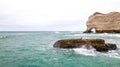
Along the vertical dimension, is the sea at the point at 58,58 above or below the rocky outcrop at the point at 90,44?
below

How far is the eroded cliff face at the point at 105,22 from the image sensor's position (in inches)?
4021

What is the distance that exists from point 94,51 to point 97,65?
7.24 meters

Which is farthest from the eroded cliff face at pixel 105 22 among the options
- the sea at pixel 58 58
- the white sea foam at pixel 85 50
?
the white sea foam at pixel 85 50

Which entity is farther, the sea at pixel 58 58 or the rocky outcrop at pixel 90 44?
the rocky outcrop at pixel 90 44

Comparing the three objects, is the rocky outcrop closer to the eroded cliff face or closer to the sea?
the sea

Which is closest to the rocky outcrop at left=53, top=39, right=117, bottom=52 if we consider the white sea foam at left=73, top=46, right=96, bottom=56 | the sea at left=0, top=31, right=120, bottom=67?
the white sea foam at left=73, top=46, right=96, bottom=56

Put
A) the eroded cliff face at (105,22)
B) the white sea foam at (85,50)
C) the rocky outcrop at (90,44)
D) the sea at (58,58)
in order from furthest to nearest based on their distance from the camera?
the eroded cliff face at (105,22) → the rocky outcrop at (90,44) → the white sea foam at (85,50) → the sea at (58,58)

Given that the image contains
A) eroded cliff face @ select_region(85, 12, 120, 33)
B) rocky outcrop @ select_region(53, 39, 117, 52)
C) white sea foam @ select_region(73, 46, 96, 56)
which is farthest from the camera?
eroded cliff face @ select_region(85, 12, 120, 33)

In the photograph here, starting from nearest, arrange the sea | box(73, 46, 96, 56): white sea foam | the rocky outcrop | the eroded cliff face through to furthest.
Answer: the sea
box(73, 46, 96, 56): white sea foam
the rocky outcrop
the eroded cliff face

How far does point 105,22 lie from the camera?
106438 mm

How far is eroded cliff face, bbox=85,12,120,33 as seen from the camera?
10212cm

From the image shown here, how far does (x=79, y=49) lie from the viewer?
25.2 metres

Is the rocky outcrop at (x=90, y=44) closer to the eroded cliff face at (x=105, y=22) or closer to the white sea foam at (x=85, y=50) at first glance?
the white sea foam at (x=85, y=50)

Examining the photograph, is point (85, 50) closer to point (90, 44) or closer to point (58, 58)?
point (90, 44)
